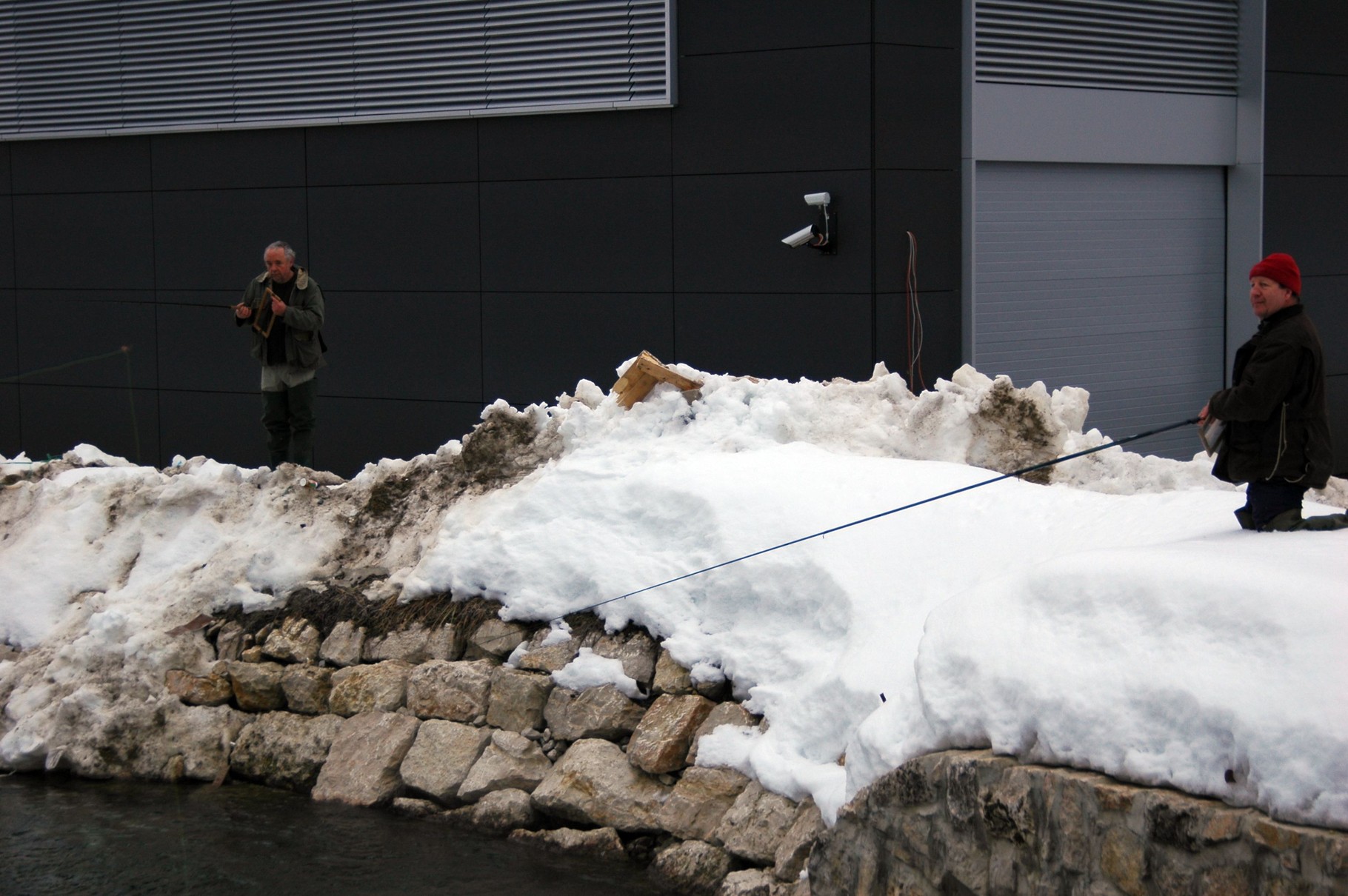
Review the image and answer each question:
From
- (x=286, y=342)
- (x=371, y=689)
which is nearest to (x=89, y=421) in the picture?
(x=286, y=342)

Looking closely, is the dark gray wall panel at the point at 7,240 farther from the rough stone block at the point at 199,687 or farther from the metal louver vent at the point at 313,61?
the rough stone block at the point at 199,687

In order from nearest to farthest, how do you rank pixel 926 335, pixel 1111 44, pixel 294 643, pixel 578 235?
pixel 294 643 → pixel 926 335 → pixel 578 235 → pixel 1111 44

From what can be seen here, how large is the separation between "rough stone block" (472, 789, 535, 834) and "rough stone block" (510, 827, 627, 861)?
0.30 ft

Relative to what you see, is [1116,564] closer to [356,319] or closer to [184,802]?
[184,802]

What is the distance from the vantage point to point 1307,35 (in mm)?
13859

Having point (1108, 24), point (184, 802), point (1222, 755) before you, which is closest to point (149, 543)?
point (184, 802)

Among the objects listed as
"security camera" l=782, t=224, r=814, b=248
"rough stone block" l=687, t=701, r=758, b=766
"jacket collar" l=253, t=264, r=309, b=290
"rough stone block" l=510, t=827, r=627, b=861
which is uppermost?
"security camera" l=782, t=224, r=814, b=248

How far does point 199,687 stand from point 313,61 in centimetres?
719

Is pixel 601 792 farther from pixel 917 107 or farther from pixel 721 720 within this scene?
pixel 917 107

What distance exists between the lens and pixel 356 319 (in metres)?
13.5

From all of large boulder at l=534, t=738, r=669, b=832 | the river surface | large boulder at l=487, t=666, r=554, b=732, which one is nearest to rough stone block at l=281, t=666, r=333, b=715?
the river surface

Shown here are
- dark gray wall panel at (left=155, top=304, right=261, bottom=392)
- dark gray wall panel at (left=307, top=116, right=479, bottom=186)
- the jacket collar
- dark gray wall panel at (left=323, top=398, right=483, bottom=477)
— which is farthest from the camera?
dark gray wall panel at (left=155, top=304, right=261, bottom=392)

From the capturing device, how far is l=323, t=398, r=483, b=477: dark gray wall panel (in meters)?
13.3

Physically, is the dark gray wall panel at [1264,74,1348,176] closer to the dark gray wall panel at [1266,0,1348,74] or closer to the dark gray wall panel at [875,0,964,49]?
the dark gray wall panel at [1266,0,1348,74]
